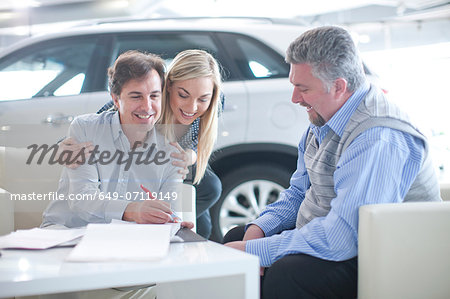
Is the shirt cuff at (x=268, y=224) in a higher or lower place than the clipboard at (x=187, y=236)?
lower

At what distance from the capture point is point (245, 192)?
3086 millimetres

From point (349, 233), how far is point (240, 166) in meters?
1.77

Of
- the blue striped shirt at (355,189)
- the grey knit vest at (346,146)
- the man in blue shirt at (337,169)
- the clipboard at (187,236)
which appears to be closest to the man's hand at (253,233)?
the man in blue shirt at (337,169)

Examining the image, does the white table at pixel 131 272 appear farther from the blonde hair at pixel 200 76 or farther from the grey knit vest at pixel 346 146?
the blonde hair at pixel 200 76

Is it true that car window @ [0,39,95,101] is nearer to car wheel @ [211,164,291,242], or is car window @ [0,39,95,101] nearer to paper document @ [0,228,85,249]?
car wheel @ [211,164,291,242]

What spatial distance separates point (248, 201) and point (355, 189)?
5.88 ft

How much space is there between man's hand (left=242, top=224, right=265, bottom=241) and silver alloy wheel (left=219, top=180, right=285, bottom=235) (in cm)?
134

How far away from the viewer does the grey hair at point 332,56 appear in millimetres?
1517

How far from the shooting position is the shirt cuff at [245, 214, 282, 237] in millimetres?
1731

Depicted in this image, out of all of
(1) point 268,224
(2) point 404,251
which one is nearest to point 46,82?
(1) point 268,224

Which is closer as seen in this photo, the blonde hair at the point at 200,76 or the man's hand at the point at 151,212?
the man's hand at the point at 151,212

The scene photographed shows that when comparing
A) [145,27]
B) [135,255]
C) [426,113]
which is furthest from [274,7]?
[135,255]

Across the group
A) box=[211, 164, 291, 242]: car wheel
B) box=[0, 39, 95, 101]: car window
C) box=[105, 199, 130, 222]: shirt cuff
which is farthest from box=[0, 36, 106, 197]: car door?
box=[105, 199, 130, 222]: shirt cuff

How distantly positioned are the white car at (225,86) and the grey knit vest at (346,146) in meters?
1.30
